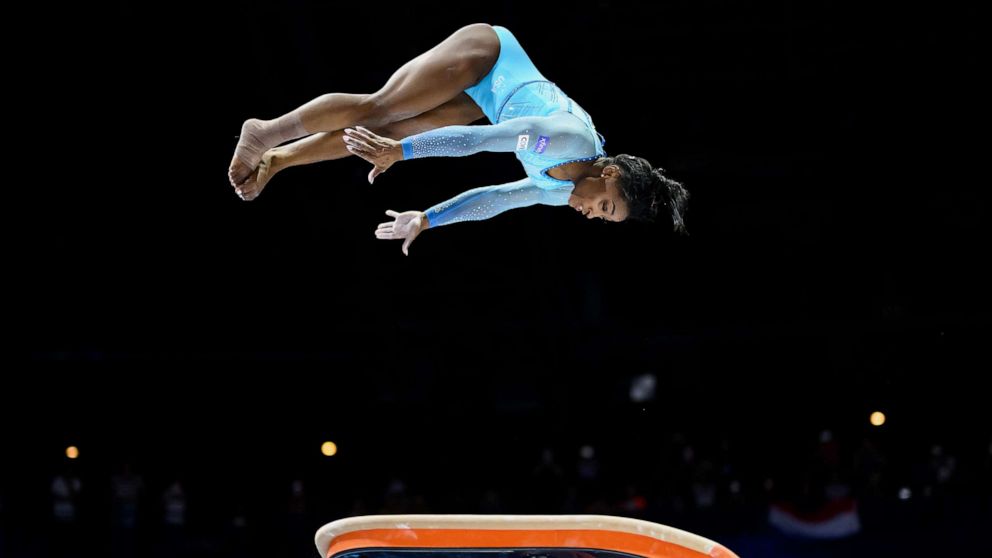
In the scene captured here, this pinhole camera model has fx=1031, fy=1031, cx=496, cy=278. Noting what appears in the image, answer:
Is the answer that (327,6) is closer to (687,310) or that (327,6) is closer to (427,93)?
(427,93)

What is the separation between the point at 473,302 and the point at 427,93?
5.21 m

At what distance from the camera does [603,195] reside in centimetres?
400

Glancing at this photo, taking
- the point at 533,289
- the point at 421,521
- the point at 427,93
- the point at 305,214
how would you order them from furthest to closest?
1. the point at 533,289
2. the point at 305,214
3. the point at 427,93
4. the point at 421,521

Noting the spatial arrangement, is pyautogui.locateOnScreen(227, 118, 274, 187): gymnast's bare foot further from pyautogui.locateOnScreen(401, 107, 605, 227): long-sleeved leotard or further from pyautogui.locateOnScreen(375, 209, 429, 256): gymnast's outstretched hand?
pyautogui.locateOnScreen(401, 107, 605, 227): long-sleeved leotard

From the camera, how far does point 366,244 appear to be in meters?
8.52

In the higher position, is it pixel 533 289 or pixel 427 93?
pixel 533 289

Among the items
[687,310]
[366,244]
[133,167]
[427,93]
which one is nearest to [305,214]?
[366,244]

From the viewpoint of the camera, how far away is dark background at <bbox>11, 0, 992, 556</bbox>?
7.17 meters

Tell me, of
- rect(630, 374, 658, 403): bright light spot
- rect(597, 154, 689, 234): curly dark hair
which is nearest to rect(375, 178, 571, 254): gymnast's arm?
rect(597, 154, 689, 234): curly dark hair

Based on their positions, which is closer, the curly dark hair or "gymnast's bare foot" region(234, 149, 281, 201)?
the curly dark hair

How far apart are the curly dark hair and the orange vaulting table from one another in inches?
61.7

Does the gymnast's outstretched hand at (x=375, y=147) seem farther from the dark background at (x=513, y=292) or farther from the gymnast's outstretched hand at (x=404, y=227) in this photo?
the dark background at (x=513, y=292)

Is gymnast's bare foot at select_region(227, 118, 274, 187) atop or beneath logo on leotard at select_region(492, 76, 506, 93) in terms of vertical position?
beneath

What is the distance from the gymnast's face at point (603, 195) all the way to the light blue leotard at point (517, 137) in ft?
0.25
